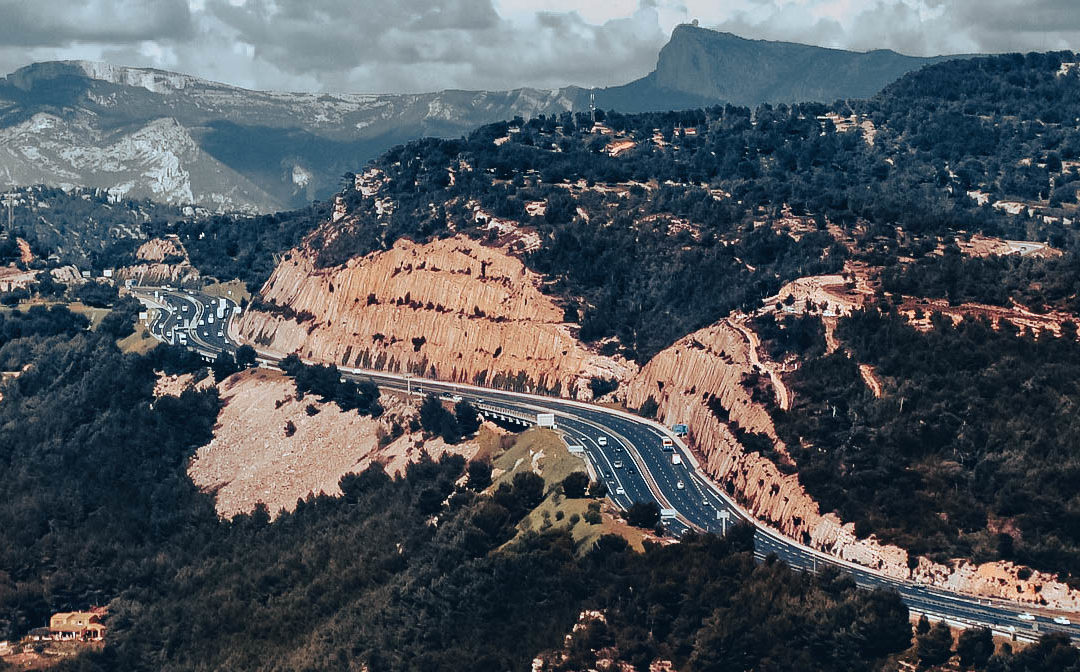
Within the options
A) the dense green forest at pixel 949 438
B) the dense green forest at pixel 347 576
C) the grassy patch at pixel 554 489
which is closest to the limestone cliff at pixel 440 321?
the dense green forest at pixel 347 576

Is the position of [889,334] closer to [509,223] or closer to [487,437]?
Result: [487,437]

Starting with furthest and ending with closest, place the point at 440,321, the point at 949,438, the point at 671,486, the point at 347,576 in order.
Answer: the point at 440,321 < the point at 671,486 < the point at 347,576 < the point at 949,438

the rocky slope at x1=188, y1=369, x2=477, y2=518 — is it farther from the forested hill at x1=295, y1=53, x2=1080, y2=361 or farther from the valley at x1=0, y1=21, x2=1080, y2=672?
the forested hill at x1=295, y1=53, x2=1080, y2=361

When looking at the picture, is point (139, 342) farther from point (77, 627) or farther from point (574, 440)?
point (574, 440)

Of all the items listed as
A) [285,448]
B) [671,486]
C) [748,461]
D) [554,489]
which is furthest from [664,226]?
[554,489]

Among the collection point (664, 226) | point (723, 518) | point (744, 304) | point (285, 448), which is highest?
point (664, 226)

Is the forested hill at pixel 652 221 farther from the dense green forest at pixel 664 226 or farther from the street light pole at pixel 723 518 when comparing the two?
the street light pole at pixel 723 518

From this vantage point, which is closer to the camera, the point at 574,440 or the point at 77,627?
the point at 77,627
